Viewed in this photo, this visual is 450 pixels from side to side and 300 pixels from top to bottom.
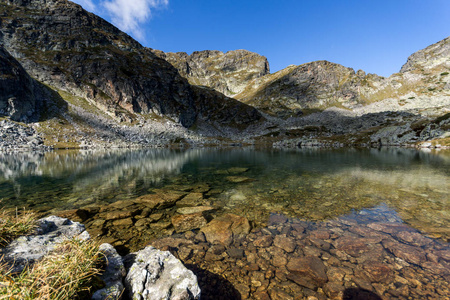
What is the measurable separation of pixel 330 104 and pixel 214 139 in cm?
13965

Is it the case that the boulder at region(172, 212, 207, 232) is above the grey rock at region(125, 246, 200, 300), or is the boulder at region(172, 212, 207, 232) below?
below

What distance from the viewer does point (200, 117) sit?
17200cm

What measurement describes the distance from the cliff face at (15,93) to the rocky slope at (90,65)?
74.3 feet

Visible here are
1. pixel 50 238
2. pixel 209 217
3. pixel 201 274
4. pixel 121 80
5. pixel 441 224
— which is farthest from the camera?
pixel 121 80

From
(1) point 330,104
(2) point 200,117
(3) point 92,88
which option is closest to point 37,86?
(3) point 92,88

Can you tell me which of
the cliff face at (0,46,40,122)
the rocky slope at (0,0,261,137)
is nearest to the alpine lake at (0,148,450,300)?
the cliff face at (0,46,40,122)

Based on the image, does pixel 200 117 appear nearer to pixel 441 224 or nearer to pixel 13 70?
pixel 13 70

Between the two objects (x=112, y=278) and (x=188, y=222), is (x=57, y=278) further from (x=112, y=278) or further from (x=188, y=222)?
(x=188, y=222)

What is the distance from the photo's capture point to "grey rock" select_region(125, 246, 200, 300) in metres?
4.63

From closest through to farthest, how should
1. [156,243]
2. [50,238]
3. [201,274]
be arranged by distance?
1. [50,238]
2. [201,274]
3. [156,243]

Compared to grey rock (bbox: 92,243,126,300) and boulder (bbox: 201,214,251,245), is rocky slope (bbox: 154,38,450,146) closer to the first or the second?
boulder (bbox: 201,214,251,245)

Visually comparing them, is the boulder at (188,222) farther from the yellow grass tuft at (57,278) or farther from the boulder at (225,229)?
the yellow grass tuft at (57,278)

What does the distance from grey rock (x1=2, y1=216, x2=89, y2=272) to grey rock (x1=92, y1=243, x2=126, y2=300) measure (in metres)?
1.24

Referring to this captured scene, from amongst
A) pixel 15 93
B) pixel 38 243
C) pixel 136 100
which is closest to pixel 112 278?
pixel 38 243
